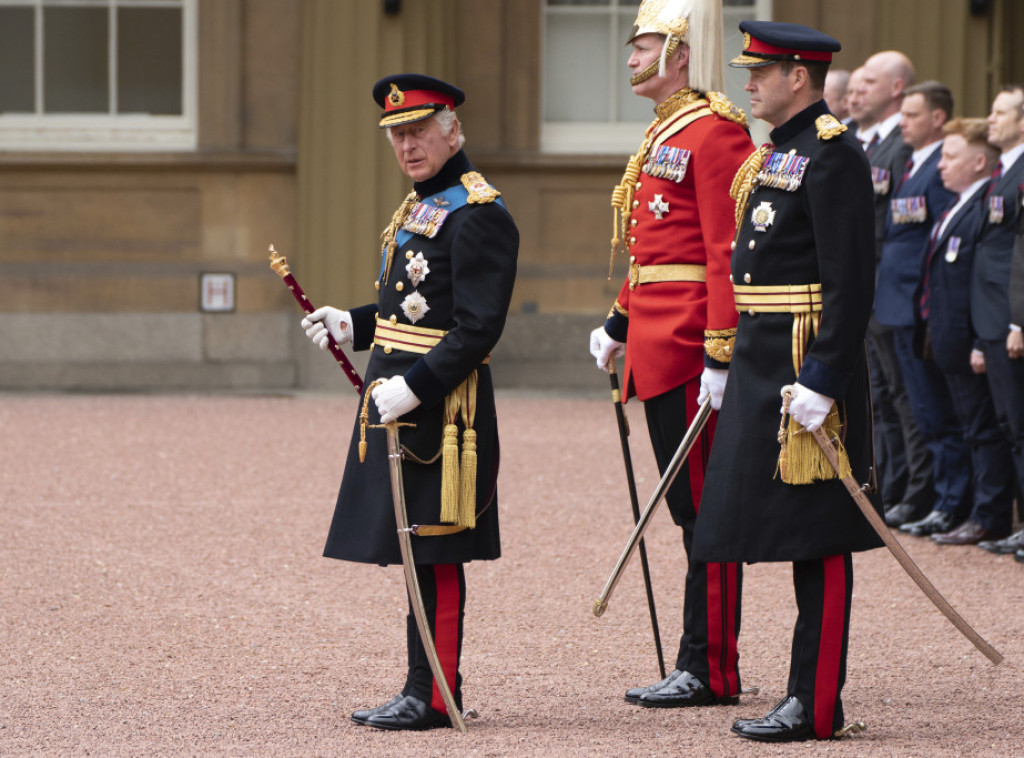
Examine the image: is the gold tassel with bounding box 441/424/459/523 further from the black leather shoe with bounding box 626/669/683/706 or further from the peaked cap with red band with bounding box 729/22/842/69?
the peaked cap with red band with bounding box 729/22/842/69

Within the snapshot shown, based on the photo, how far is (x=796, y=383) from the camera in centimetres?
395

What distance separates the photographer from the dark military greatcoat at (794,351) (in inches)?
154

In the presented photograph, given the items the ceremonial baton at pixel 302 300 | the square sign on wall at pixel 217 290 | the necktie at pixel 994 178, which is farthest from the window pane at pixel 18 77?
the ceremonial baton at pixel 302 300

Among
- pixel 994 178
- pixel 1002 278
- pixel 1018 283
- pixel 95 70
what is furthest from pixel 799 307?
pixel 95 70

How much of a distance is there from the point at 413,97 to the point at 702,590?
1480 mm

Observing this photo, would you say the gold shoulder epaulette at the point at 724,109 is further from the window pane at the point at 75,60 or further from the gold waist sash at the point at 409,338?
the window pane at the point at 75,60

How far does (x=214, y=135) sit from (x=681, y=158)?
27.8 ft

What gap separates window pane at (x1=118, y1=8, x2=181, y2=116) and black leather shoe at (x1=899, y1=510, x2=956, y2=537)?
729cm

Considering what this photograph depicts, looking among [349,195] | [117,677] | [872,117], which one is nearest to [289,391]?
[349,195]

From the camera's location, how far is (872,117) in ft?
26.1

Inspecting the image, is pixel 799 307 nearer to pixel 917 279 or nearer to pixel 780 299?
pixel 780 299

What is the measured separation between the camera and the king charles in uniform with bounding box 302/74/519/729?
408 centimetres

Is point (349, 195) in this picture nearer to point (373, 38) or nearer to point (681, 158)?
point (373, 38)

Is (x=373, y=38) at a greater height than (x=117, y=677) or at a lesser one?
greater
